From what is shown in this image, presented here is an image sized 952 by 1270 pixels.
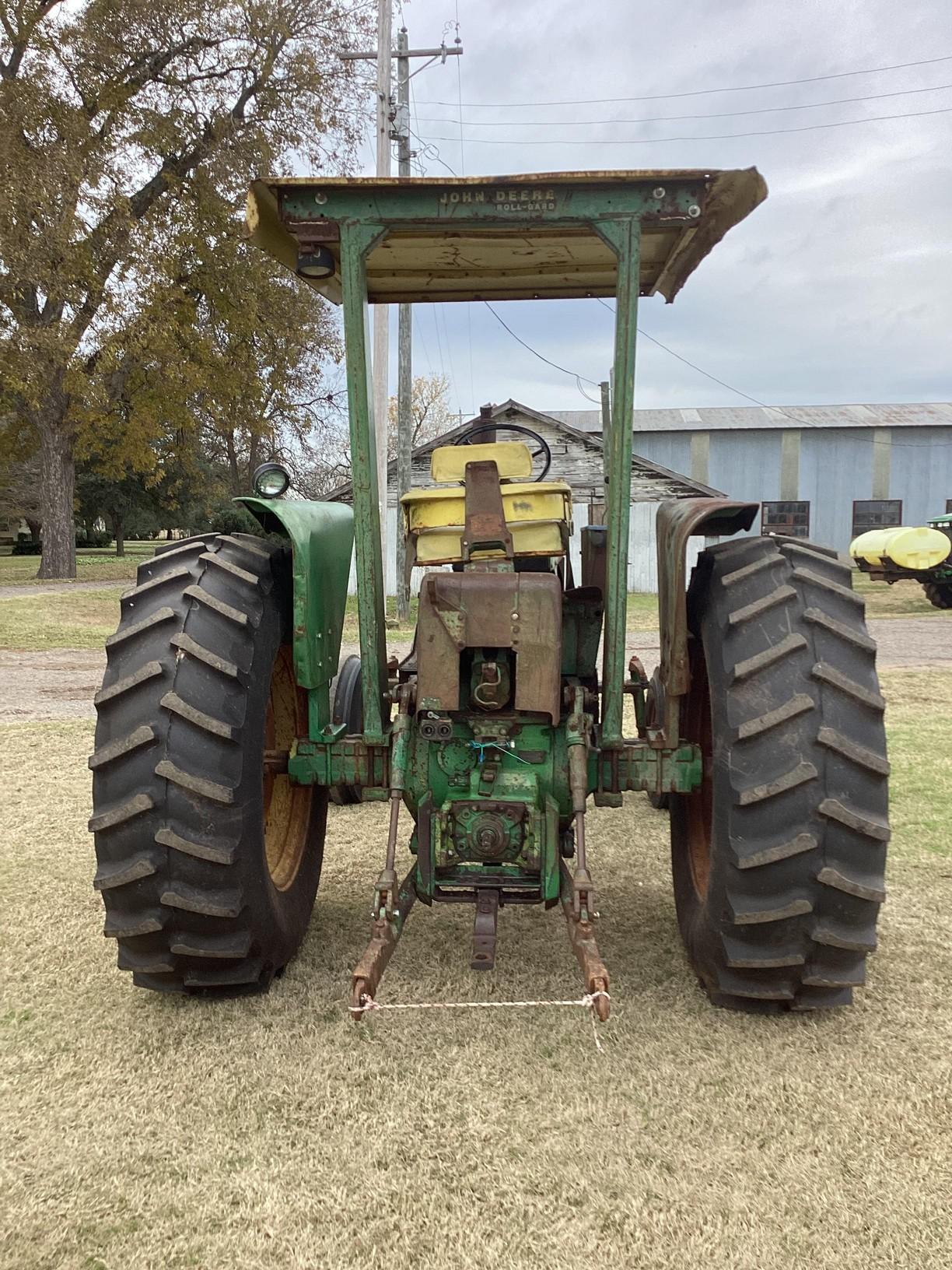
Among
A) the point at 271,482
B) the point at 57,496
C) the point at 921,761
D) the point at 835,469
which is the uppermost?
the point at 835,469

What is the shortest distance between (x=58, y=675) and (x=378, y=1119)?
922 centimetres

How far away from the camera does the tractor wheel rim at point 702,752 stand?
3.36 metres

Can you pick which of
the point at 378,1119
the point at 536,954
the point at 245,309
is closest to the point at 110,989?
the point at 378,1119

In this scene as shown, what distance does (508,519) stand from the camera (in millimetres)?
3582

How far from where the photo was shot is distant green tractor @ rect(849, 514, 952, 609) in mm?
19469

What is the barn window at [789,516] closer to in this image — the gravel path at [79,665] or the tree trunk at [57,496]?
the gravel path at [79,665]

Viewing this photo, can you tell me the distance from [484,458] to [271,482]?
2.92ft

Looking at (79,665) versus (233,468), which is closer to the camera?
(79,665)

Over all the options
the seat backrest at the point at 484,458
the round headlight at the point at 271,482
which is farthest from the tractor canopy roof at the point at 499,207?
the seat backrest at the point at 484,458

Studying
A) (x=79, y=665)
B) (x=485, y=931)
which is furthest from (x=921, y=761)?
(x=79, y=665)

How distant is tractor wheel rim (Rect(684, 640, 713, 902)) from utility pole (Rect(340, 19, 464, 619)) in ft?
31.8

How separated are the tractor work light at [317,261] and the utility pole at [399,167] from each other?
9646 mm

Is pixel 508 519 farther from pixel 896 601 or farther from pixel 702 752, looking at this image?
pixel 896 601

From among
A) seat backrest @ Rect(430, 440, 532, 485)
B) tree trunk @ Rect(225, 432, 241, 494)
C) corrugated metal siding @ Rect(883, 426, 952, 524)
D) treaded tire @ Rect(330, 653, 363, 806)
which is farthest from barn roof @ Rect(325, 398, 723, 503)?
seat backrest @ Rect(430, 440, 532, 485)
